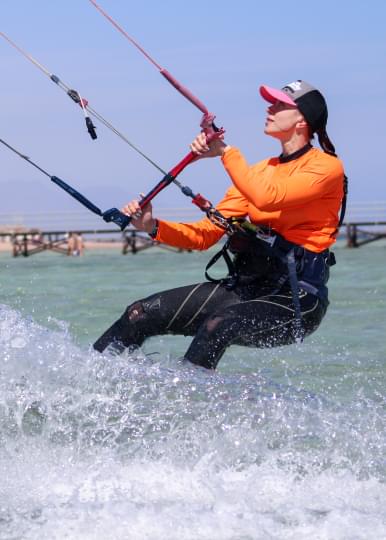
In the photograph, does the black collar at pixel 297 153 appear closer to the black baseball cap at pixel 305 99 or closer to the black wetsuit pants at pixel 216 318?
the black baseball cap at pixel 305 99

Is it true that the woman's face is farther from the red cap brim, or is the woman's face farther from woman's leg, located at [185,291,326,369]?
woman's leg, located at [185,291,326,369]

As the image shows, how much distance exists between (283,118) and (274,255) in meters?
0.68

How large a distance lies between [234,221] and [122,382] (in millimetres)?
967

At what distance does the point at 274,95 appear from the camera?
573 cm

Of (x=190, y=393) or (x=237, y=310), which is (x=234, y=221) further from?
(x=190, y=393)

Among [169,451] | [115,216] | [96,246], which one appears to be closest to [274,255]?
[115,216]

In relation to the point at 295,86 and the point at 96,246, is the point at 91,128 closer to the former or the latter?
the point at 295,86

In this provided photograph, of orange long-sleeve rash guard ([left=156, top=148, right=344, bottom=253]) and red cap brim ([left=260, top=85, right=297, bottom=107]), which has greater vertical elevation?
red cap brim ([left=260, top=85, right=297, bottom=107])

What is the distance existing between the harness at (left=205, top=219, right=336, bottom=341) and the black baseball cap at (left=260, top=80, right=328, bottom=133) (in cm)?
59

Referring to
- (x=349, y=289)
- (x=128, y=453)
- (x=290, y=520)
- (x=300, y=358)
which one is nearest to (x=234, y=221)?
(x=128, y=453)

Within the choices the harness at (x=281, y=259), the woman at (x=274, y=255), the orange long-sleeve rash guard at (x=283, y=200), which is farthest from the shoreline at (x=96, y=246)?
the harness at (x=281, y=259)

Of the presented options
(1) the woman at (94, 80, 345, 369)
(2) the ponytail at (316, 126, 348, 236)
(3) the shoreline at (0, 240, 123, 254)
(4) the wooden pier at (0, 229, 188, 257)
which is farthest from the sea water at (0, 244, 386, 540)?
(3) the shoreline at (0, 240, 123, 254)

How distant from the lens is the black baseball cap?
5742mm

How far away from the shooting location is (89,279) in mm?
21312
